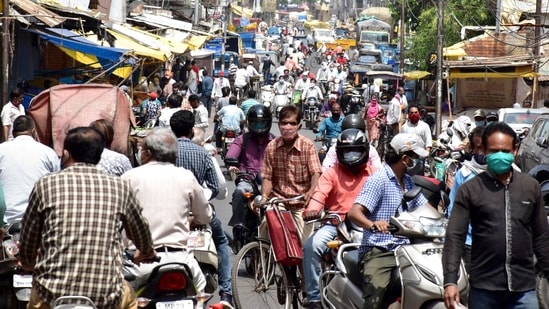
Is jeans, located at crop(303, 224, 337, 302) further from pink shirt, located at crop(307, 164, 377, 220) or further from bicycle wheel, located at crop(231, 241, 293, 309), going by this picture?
bicycle wheel, located at crop(231, 241, 293, 309)

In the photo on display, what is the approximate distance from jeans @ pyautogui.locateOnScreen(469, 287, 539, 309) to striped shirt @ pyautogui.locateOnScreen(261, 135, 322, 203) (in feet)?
13.6

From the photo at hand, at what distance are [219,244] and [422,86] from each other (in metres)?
37.0

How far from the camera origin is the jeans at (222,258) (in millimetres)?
9445

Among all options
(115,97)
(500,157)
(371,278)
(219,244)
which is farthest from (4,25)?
(500,157)

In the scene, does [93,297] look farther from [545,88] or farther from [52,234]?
[545,88]

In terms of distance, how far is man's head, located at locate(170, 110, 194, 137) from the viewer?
9742mm

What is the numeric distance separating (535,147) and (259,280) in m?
9.11

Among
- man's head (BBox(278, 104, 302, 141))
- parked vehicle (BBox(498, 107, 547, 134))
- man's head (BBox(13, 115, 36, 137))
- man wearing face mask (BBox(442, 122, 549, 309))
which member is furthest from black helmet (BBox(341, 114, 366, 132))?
parked vehicle (BBox(498, 107, 547, 134))

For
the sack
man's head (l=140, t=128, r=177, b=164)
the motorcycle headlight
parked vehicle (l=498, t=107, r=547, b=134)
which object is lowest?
parked vehicle (l=498, t=107, r=547, b=134)

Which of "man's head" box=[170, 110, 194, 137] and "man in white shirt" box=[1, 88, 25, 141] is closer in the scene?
"man's head" box=[170, 110, 194, 137]

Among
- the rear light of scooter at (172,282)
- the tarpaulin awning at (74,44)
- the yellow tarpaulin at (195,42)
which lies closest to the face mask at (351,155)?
the rear light of scooter at (172,282)

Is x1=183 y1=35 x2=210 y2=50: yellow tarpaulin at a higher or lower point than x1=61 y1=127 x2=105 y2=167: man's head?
lower

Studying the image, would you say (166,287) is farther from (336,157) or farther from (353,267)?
(336,157)

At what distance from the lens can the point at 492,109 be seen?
34.5 meters
